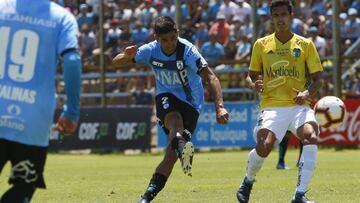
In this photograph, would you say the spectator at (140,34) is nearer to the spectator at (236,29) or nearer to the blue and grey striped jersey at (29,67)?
the spectator at (236,29)

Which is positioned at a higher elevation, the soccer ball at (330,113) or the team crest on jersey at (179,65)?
the team crest on jersey at (179,65)

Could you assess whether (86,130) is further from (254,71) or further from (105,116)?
(254,71)

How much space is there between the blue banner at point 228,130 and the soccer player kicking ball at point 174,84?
679 inches

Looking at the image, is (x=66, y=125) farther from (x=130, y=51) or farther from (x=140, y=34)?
(x=140, y=34)

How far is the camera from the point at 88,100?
32688 mm

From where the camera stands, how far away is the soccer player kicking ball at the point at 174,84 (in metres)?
10.9

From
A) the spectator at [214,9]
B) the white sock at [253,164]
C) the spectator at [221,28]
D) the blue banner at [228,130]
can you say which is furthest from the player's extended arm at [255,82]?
the spectator at [214,9]

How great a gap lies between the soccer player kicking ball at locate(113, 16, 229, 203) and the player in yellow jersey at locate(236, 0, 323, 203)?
723 mm

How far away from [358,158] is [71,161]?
7.35 m

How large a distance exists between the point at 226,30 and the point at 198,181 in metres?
14.0

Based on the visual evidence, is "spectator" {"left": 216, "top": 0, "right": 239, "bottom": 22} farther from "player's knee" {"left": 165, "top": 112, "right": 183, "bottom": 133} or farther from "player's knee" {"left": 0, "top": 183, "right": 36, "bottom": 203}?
"player's knee" {"left": 0, "top": 183, "right": 36, "bottom": 203}

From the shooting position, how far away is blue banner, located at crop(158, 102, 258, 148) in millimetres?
28828

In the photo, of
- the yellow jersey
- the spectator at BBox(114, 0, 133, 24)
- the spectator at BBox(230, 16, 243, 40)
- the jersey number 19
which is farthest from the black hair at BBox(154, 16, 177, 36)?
the spectator at BBox(114, 0, 133, 24)

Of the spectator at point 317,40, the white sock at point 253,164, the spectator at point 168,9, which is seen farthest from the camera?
the spectator at point 168,9
